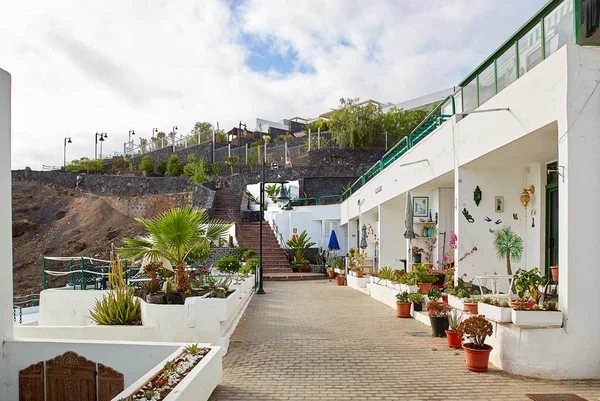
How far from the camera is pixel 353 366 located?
6480 mm

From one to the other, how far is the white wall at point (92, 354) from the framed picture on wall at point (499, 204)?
6.36m

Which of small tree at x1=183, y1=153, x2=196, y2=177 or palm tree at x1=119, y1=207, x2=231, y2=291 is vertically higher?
small tree at x1=183, y1=153, x2=196, y2=177

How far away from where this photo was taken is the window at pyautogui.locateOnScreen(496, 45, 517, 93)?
7.23 metres

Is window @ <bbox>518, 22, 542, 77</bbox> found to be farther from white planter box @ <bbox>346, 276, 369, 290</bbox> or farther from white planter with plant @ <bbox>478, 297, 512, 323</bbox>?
white planter box @ <bbox>346, 276, 369, 290</bbox>

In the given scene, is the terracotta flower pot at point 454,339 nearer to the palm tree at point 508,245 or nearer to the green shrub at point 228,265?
the palm tree at point 508,245

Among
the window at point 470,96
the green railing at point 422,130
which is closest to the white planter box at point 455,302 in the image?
the window at point 470,96

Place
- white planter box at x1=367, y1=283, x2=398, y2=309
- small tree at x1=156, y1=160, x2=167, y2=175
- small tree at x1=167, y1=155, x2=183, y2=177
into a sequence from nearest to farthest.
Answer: white planter box at x1=367, y1=283, x2=398, y2=309, small tree at x1=167, y1=155, x2=183, y2=177, small tree at x1=156, y1=160, x2=167, y2=175

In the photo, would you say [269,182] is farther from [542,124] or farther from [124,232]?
[542,124]

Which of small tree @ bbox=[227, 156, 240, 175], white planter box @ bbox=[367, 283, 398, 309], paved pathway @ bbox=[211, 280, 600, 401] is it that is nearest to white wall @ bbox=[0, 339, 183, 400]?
paved pathway @ bbox=[211, 280, 600, 401]

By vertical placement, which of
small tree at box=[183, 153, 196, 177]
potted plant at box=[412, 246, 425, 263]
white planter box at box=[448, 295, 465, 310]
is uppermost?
small tree at box=[183, 153, 196, 177]

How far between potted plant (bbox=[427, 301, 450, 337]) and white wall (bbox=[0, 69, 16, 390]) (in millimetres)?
6460

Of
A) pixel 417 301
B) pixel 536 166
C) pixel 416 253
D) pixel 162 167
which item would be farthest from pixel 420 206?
pixel 162 167

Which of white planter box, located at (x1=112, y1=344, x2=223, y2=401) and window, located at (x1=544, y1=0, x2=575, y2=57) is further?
window, located at (x1=544, y1=0, x2=575, y2=57)

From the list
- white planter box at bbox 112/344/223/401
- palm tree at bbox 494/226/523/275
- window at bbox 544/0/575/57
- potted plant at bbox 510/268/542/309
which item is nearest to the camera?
white planter box at bbox 112/344/223/401
